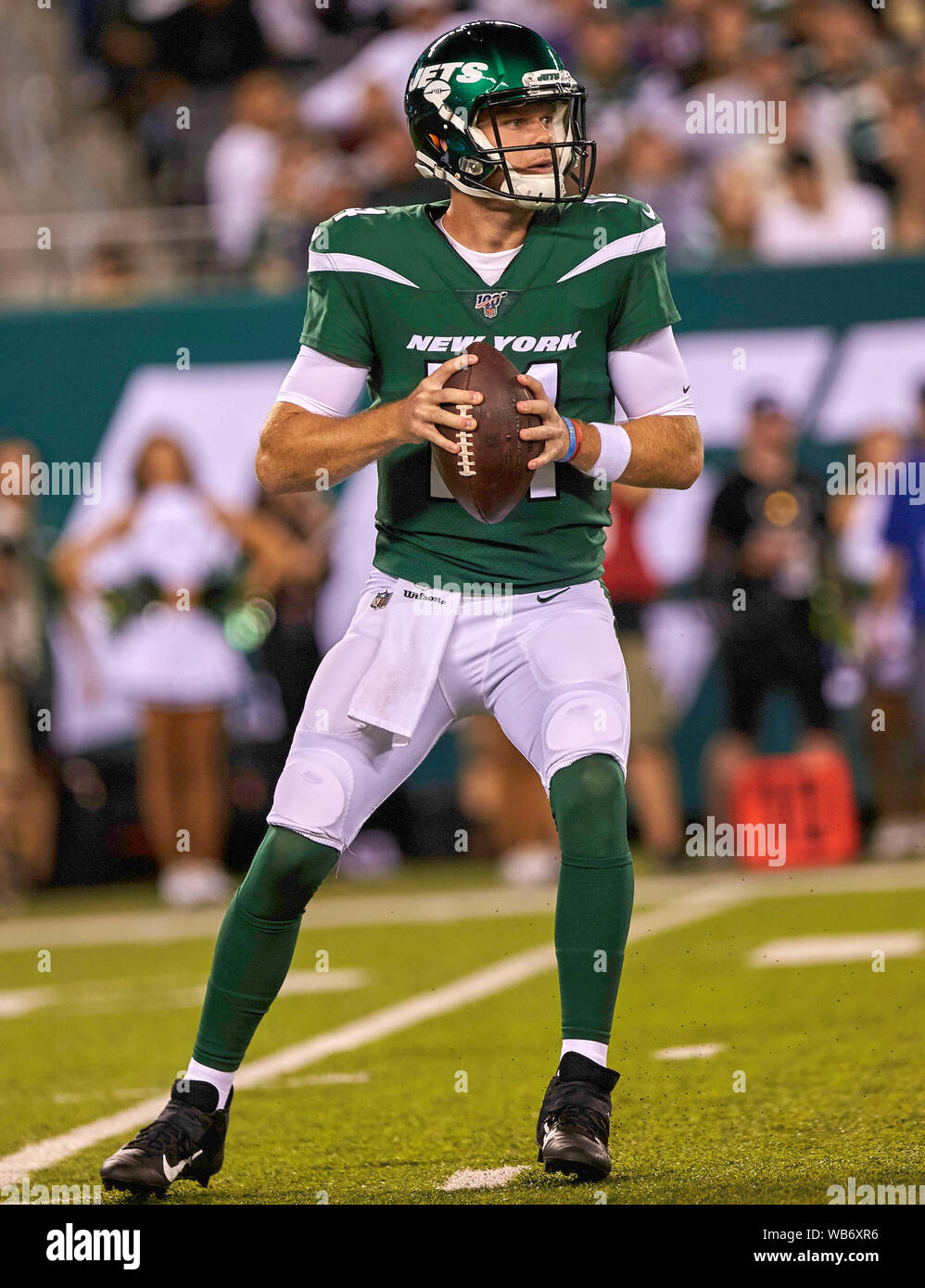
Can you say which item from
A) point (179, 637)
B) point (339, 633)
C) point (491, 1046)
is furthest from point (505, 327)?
point (339, 633)

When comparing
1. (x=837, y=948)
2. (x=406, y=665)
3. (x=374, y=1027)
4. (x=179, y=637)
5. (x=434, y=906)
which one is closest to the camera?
(x=406, y=665)

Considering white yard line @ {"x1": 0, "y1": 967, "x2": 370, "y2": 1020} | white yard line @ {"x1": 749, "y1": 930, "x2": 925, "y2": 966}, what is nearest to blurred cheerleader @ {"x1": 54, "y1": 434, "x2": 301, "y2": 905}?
white yard line @ {"x1": 0, "y1": 967, "x2": 370, "y2": 1020}

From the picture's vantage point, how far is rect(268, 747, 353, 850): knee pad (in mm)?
3402

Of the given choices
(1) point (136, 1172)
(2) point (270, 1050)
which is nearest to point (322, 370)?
(1) point (136, 1172)

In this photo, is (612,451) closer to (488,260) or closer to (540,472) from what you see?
(540,472)

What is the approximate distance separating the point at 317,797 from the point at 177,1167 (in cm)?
66

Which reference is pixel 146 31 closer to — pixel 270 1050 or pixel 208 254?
pixel 208 254

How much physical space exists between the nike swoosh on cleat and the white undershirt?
5.22 ft

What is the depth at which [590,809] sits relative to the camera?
132 inches

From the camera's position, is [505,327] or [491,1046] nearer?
[505,327]

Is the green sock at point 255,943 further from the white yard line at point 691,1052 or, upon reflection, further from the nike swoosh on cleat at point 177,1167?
the white yard line at point 691,1052

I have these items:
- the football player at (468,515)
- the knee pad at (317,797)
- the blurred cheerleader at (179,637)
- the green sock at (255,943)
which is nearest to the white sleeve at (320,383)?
the football player at (468,515)

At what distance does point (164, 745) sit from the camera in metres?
8.36

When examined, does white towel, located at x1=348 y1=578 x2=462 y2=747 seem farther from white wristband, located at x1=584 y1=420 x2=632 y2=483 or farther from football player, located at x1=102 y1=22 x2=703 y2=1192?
white wristband, located at x1=584 y1=420 x2=632 y2=483
